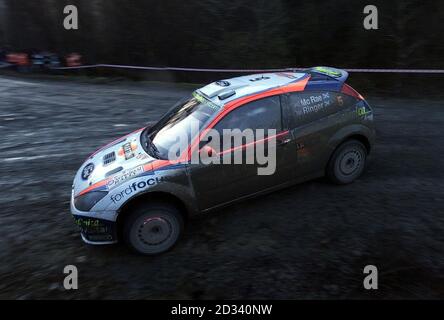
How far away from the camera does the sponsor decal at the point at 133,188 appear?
4.43 m

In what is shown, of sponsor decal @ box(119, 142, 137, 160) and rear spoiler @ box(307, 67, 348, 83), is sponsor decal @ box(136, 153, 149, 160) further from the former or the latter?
rear spoiler @ box(307, 67, 348, 83)

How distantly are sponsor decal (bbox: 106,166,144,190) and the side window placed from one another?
3.55 feet

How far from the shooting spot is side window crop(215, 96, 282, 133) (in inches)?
196

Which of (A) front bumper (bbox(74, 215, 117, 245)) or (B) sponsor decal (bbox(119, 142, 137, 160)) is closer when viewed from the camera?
(A) front bumper (bbox(74, 215, 117, 245))

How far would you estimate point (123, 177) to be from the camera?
459 cm

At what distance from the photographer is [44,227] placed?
17.8ft

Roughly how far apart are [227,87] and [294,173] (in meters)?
1.49

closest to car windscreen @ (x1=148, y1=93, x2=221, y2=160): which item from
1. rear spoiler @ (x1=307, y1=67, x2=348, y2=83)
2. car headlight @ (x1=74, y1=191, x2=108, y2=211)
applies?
car headlight @ (x1=74, y1=191, x2=108, y2=211)

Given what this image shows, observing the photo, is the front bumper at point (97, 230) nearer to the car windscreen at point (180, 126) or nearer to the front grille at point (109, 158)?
the front grille at point (109, 158)

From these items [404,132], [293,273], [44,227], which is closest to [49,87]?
[44,227]

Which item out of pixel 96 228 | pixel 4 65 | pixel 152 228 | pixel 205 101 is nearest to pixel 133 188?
pixel 152 228

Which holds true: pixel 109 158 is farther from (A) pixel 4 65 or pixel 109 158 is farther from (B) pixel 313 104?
(A) pixel 4 65

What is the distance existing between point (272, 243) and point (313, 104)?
2.03 m
